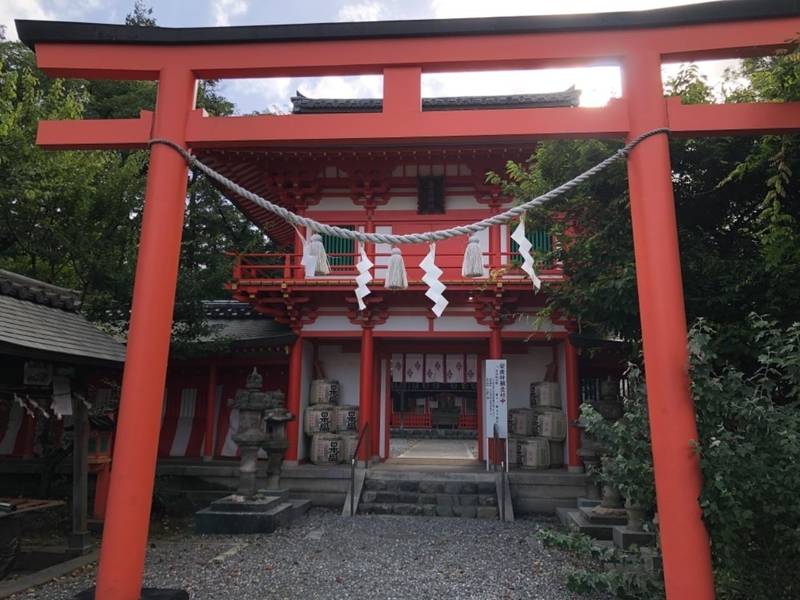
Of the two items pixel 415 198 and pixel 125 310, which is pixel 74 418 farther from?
pixel 415 198

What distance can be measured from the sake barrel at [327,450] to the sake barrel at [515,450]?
3224 mm

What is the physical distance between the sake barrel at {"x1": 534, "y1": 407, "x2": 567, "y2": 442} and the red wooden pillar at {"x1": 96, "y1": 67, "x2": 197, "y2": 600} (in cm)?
803

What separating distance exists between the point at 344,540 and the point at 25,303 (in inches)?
191

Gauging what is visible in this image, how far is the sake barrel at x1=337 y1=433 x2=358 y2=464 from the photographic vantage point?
10438 millimetres

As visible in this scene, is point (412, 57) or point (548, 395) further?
point (548, 395)

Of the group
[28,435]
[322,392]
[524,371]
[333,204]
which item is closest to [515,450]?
[524,371]

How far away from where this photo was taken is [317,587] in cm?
512

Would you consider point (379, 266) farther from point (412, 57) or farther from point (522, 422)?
point (412, 57)

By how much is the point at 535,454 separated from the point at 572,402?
1.21m

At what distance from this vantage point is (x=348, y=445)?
10.5 meters

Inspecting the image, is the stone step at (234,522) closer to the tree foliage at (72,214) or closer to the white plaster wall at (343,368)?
the tree foliage at (72,214)

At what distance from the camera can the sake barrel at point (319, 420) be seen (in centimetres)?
1066

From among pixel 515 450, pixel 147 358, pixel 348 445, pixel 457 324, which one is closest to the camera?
pixel 147 358

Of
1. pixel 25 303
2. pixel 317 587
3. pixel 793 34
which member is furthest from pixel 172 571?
pixel 793 34
